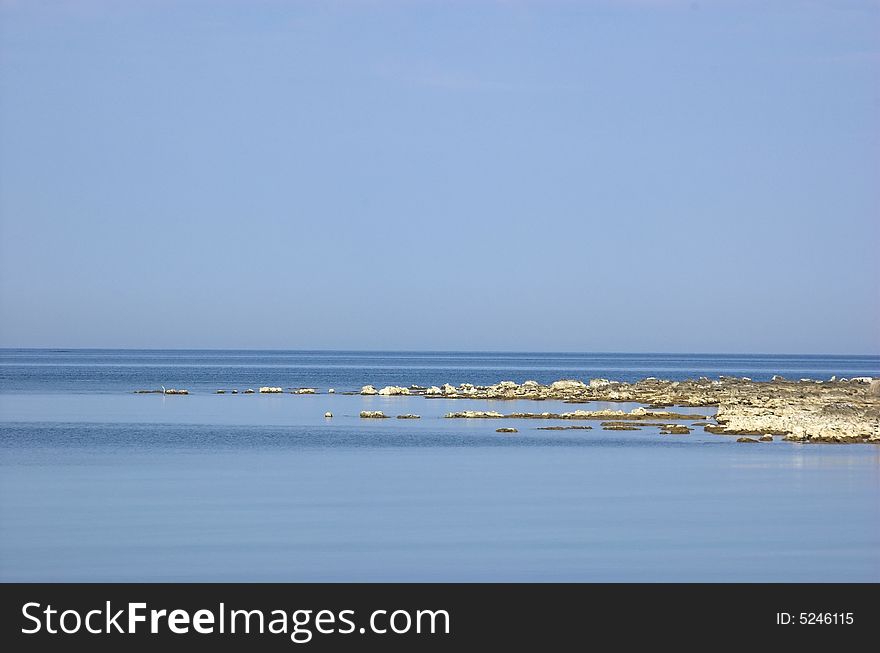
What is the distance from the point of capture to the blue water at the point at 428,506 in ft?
67.3

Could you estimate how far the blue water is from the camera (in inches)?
808

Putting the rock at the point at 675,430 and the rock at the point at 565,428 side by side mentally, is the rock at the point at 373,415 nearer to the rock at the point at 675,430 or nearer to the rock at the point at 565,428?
the rock at the point at 565,428

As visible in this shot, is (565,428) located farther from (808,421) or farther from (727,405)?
(727,405)

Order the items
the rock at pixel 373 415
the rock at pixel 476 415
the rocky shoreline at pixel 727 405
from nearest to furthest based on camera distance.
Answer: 1. the rocky shoreline at pixel 727 405
2. the rock at pixel 476 415
3. the rock at pixel 373 415

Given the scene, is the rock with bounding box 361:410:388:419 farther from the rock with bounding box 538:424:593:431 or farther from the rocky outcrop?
the rocky outcrop

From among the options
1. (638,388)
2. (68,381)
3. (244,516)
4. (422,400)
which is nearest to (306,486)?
(244,516)

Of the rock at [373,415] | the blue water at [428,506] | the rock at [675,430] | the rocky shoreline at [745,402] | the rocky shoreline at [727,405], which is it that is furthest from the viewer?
the rock at [373,415]

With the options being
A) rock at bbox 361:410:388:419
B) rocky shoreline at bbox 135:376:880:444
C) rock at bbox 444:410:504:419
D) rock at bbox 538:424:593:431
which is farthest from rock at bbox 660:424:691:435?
rock at bbox 361:410:388:419

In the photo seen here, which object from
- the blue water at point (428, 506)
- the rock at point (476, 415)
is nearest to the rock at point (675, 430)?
the blue water at point (428, 506)

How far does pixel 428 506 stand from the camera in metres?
27.4

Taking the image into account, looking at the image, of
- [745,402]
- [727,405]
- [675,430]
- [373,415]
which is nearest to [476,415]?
[373,415]

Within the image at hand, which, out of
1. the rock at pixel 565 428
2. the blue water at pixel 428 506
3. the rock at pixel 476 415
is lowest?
the blue water at pixel 428 506

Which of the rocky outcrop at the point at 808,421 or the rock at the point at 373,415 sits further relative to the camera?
the rock at the point at 373,415
